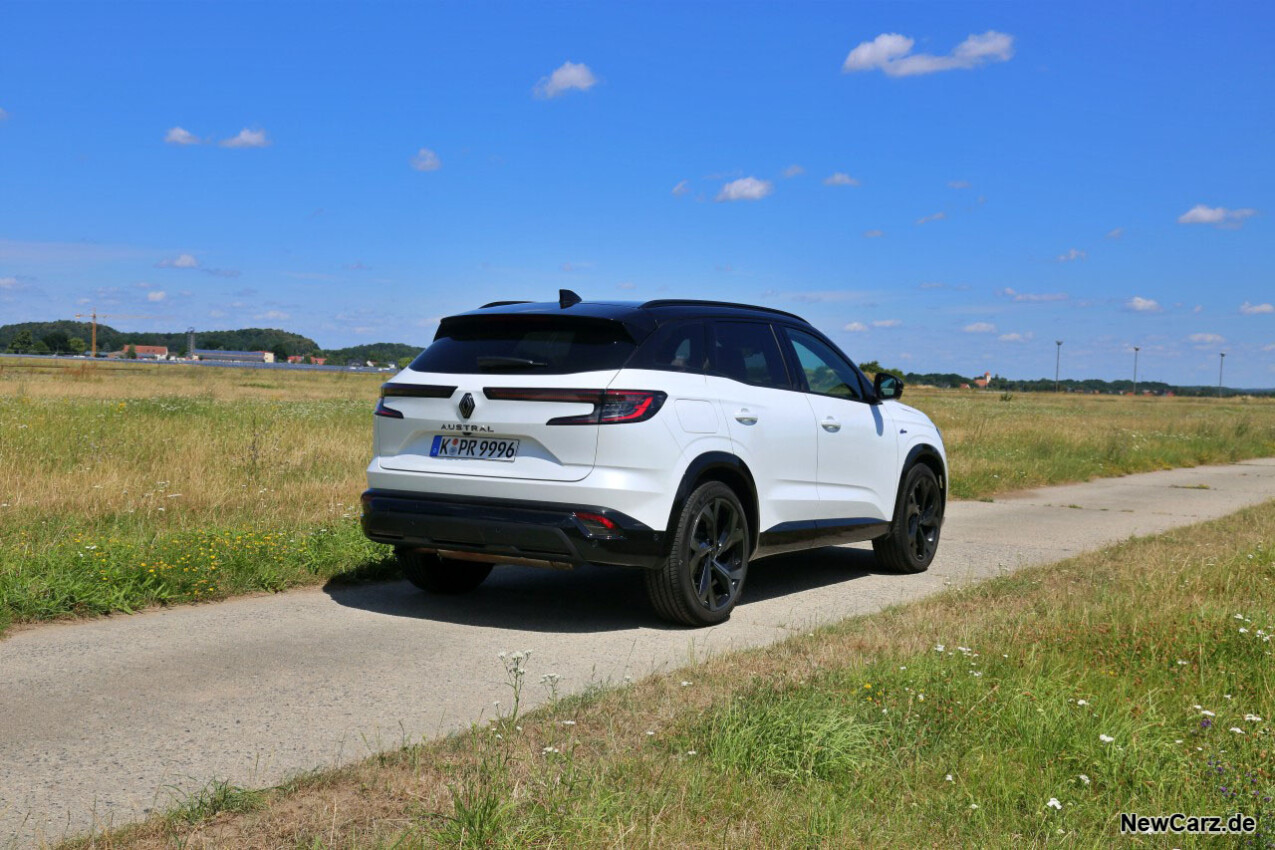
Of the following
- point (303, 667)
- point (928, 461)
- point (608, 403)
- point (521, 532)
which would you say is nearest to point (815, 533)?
point (928, 461)

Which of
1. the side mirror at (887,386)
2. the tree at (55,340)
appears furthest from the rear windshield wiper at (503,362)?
the tree at (55,340)

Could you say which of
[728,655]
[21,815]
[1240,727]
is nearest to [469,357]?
[728,655]

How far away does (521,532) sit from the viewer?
20.2 feet

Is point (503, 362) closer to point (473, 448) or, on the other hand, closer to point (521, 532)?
point (473, 448)

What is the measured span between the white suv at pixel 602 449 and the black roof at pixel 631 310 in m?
0.01

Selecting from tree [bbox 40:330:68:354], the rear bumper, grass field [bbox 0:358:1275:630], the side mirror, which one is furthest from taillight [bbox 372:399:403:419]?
tree [bbox 40:330:68:354]

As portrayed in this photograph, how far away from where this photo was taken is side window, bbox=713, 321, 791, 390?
7.13 metres

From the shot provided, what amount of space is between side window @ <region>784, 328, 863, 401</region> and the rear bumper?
2309mm

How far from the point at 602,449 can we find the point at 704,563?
1.05 meters

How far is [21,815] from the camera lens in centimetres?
355

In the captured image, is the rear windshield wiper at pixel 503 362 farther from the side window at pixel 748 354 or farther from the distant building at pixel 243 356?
the distant building at pixel 243 356

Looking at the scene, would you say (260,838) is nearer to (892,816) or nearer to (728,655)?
(892,816)

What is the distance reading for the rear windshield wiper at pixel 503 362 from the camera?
6434mm

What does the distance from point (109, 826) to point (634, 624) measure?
12.2 ft
